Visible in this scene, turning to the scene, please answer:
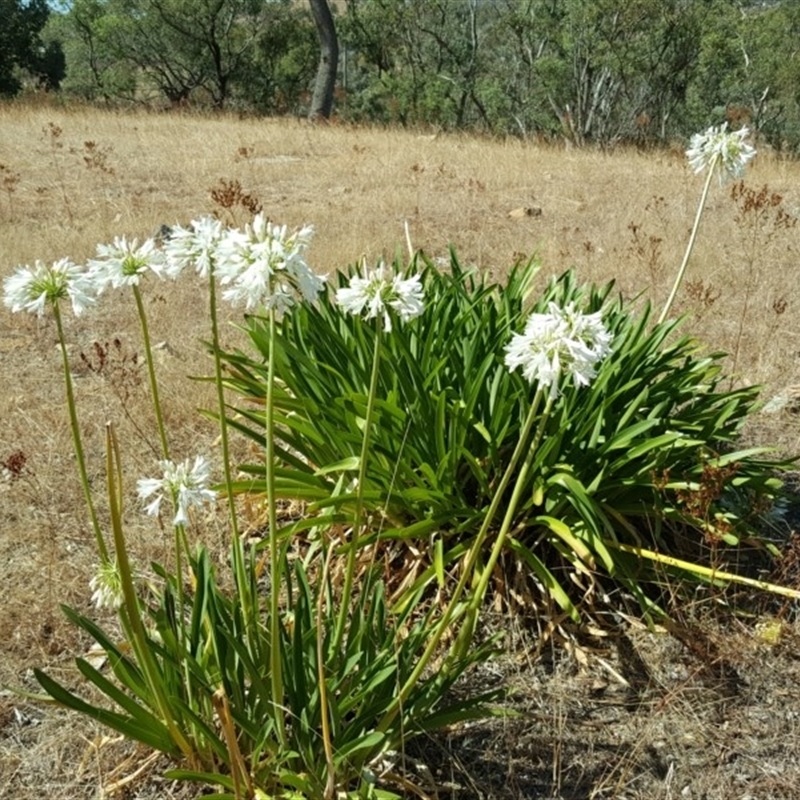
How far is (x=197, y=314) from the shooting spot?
618 centimetres

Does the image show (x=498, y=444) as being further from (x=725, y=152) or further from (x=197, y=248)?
(x=197, y=248)

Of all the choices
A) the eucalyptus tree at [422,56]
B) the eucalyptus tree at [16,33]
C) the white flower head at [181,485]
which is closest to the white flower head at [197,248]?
the white flower head at [181,485]

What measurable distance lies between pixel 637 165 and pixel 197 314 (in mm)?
8047

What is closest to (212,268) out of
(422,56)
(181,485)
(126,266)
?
(126,266)

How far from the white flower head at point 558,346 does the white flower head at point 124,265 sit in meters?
0.76

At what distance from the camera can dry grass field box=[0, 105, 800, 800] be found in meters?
2.60

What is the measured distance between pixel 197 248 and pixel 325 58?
810 inches

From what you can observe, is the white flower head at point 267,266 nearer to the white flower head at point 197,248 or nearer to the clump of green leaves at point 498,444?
the white flower head at point 197,248

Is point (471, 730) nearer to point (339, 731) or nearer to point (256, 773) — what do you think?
point (339, 731)

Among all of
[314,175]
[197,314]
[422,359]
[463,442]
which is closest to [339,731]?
[463,442]

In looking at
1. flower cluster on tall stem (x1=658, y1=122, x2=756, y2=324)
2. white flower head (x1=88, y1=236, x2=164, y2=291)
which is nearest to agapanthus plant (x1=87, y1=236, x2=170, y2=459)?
white flower head (x1=88, y1=236, x2=164, y2=291)

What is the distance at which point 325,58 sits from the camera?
20906 mm

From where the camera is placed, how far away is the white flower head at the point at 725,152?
339 centimetres

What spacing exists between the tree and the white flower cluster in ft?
81.8
